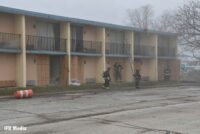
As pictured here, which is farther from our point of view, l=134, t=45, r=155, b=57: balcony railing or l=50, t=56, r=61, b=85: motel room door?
l=134, t=45, r=155, b=57: balcony railing

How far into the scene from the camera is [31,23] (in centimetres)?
2877

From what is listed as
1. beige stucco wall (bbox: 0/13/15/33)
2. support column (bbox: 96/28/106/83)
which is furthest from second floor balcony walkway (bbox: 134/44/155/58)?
beige stucco wall (bbox: 0/13/15/33)

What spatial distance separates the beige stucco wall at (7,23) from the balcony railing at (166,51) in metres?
18.7

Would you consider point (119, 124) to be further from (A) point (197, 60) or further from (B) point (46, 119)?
(A) point (197, 60)

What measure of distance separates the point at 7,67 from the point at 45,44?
3.62m

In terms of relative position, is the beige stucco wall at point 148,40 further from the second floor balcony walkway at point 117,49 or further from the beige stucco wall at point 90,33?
the beige stucco wall at point 90,33

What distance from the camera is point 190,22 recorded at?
35.8 metres

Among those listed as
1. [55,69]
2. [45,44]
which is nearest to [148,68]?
[55,69]

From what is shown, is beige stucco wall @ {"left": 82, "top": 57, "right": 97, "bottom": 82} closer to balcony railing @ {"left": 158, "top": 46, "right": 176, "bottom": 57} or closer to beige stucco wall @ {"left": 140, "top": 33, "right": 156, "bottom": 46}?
beige stucco wall @ {"left": 140, "top": 33, "right": 156, "bottom": 46}

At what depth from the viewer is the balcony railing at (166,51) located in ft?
136

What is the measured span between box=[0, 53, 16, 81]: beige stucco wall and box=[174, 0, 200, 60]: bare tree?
16463mm

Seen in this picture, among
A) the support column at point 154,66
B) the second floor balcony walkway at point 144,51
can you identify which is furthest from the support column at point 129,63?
the support column at point 154,66

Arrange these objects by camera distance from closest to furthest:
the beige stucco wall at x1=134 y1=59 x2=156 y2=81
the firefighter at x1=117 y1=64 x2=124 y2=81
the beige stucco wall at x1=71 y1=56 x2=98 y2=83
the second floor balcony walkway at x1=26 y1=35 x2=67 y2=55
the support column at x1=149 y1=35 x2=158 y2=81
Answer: the second floor balcony walkway at x1=26 y1=35 x2=67 y2=55 < the beige stucco wall at x1=71 y1=56 x2=98 y2=83 < the firefighter at x1=117 y1=64 x2=124 y2=81 < the beige stucco wall at x1=134 y1=59 x2=156 y2=81 < the support column at x1=149 y1=35 x2=158 y2=81

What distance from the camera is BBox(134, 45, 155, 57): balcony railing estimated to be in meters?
38.3
